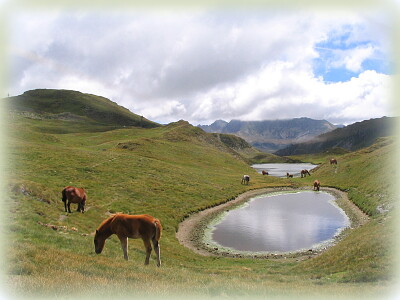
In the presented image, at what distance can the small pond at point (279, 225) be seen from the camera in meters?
34.5

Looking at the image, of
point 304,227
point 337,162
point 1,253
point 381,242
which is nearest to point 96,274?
point 1,253

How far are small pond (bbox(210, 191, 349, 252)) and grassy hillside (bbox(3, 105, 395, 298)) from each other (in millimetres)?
4792

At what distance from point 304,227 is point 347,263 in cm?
2414

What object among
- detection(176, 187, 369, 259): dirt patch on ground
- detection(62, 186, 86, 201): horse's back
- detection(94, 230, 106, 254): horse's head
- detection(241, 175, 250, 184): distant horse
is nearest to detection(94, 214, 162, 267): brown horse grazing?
detection(94, 230, 106, 254): horse's head

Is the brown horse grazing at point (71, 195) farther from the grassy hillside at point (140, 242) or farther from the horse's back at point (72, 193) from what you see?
the grassy hillside at point (140, 242)

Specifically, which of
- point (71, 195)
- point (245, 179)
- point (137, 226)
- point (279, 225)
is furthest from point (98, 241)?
point (245, 179)

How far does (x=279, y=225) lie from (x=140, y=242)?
76.3 feet

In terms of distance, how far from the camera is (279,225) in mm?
43188

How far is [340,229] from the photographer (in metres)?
40.1

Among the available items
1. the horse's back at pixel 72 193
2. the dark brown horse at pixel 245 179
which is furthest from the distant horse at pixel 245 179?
the horse's back at pixel 72 193

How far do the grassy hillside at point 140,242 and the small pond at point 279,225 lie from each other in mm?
4792

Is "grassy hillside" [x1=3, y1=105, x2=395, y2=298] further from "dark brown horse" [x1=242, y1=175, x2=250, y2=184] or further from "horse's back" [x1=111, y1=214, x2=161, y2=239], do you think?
"dark brown horse" [x1=242, y1=175, x2=250, y2=184]

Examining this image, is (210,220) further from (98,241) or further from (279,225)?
(98,241)

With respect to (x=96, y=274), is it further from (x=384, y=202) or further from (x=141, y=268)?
(x=384, y=202)
